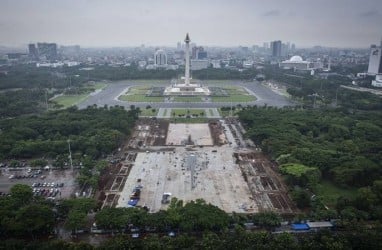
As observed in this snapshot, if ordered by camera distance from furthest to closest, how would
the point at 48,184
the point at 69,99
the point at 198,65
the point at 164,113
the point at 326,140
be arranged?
the point at 198,65, the point at 69,99, the point at 164,113, the point at 326,140, the point at 48,184

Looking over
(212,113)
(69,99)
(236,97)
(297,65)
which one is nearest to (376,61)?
(297,65)

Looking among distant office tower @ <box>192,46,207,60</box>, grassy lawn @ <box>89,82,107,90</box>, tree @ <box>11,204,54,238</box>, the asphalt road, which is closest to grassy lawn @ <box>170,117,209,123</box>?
the asphalt road

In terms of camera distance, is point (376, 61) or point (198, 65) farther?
point (198, 65)

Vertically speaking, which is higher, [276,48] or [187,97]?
[276,48]

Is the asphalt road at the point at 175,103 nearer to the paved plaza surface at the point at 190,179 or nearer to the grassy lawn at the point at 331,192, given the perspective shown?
the paved plaza surface at the point at 190,179

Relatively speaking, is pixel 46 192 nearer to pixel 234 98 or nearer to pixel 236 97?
pixel 234 98

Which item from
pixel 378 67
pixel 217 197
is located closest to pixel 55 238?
pixel 217 197

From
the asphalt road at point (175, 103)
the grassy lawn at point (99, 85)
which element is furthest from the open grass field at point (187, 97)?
the grassy lawn at point (99, 85)
